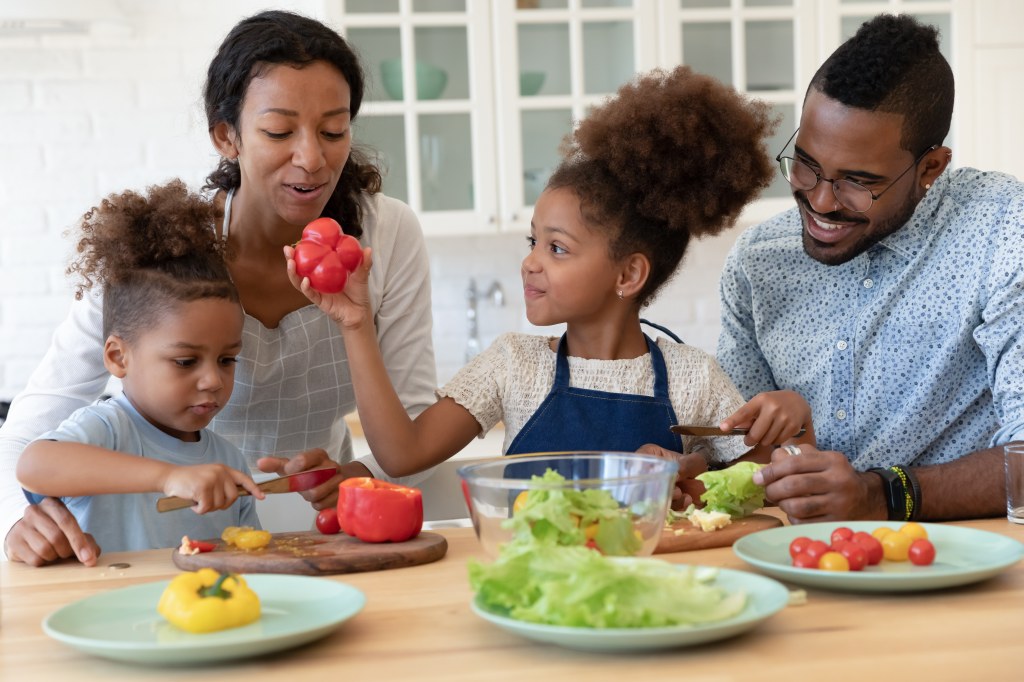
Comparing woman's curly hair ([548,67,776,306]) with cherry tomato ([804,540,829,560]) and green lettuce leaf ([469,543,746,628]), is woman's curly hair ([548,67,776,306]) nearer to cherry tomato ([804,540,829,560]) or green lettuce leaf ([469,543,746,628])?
cherry tomato ([804,540,829,560])

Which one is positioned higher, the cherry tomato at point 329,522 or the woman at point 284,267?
the woman at point 284,267

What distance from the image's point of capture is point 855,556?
3.88ft

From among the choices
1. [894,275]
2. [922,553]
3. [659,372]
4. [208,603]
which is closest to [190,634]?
[208,603]

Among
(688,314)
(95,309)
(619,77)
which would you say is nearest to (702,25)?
(619,77)

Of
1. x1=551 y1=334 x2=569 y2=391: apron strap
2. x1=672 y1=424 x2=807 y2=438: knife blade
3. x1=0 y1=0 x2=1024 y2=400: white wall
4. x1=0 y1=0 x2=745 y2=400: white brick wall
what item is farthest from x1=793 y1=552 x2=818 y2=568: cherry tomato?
x1=0 y1=0 x2=1024 y2=400: white wall

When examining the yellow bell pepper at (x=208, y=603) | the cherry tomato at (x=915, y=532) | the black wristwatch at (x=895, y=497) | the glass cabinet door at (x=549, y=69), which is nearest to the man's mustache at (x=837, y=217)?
the black wristwatch at (x=895, y=497)

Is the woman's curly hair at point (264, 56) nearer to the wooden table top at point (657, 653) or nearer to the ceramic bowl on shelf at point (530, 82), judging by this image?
the wooden table top at point (657, 653)

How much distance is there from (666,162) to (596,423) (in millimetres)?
478

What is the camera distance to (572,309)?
6.47ft

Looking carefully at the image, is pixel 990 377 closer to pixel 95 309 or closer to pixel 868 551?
pixel 868 551

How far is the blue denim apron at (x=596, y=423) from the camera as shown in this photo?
1.89 meters

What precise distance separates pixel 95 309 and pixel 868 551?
1.39m

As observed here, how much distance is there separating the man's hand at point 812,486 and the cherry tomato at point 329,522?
22.4 inches

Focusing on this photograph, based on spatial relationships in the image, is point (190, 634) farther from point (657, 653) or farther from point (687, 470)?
point (687, 470)
